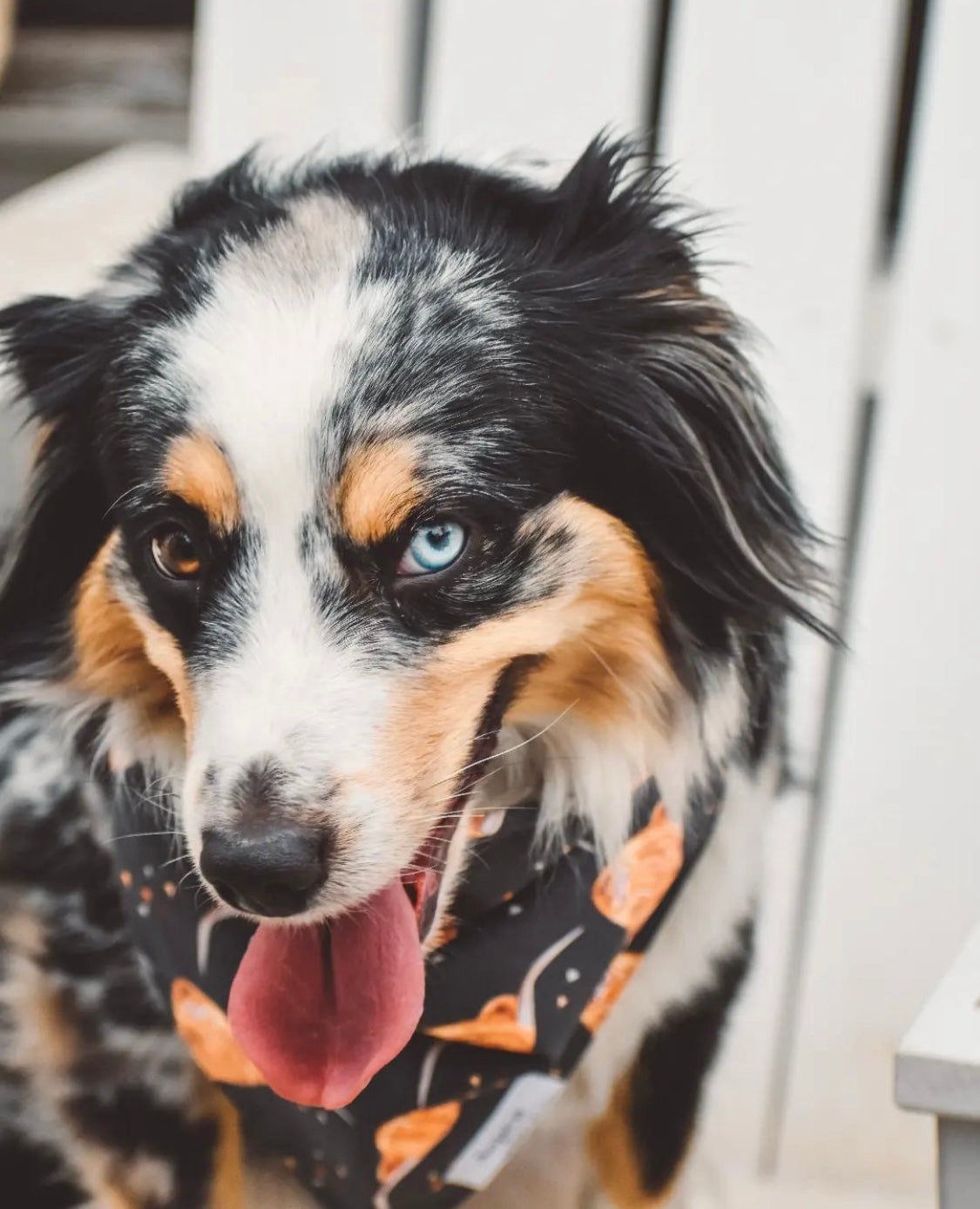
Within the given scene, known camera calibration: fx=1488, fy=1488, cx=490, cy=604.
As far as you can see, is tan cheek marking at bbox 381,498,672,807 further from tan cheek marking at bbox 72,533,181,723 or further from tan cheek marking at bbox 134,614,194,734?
tan cheek marking at bbox 72,533,181,723

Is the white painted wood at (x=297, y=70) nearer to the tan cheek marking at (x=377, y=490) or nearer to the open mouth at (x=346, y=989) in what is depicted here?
the tan cheek marking at (x=377, y=490)

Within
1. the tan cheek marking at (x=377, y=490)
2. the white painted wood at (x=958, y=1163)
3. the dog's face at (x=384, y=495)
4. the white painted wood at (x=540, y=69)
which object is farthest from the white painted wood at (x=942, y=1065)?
the white painted wood at (x=540, y=69)

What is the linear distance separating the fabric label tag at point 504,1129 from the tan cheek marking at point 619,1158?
124mm

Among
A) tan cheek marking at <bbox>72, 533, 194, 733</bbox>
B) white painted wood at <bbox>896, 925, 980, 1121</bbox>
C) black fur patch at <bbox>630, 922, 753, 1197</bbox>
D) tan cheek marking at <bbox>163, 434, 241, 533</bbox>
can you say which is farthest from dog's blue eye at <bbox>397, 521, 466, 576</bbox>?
black fur patch at <bbox>630, 922, 753, 1197</bbox>

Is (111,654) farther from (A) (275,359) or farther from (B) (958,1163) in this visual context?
(B) (958,1163)

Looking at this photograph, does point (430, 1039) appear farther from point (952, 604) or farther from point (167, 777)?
point (952, 604)

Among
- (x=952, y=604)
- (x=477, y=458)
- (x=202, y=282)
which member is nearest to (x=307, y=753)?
(x=477, y=458)

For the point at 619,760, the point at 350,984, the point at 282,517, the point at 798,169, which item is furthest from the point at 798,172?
the point at 350,984

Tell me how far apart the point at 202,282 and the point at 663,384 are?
0.31 metres

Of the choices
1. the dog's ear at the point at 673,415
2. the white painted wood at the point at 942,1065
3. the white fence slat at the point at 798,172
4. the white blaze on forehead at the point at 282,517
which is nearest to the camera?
the white painted wood at the point at 942,1065

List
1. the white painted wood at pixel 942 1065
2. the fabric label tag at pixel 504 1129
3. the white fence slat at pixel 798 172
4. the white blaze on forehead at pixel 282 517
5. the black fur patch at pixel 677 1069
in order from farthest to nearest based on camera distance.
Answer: the white fence slat at pixel 798 172, the black fur patch at pixel 677 1069, the fabric label tag at pixel 504 1129, the white blaze on forehead at pixel 282 517, the white painted wood at pixel 942 1065

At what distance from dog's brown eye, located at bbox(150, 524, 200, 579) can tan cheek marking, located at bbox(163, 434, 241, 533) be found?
0.03 meters

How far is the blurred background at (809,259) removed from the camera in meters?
1.40

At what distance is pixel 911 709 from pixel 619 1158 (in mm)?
531
